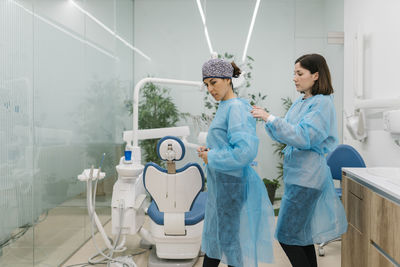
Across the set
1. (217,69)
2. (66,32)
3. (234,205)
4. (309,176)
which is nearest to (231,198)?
(234,205)

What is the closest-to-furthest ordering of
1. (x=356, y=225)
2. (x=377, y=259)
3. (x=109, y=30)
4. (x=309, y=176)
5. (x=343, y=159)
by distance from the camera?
(x=377, y=259), (x=309, y=176), (x=356, y=225), (x=343, y=159), (x=109, y=30)

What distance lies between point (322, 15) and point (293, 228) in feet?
8.19

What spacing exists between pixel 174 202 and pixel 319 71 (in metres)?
1.19

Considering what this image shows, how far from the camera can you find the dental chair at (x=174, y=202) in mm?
2174

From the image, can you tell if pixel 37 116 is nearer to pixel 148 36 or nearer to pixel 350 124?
pixel 148 36

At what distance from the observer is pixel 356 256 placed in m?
1.84

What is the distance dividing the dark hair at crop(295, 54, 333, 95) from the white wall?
856 mm

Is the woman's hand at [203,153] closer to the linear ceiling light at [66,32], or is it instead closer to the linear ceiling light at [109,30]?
the linear ceiling light at [66,32]

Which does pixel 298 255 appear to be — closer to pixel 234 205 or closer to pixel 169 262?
pixel 234 205

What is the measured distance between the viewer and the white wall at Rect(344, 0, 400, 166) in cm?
229

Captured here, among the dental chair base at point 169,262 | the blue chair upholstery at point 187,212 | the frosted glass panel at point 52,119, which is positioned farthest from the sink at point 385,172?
the frosted glass panel at point 52,119

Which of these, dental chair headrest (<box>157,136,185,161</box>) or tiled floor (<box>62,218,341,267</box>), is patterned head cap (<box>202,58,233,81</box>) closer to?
dental chair headrest (<box>157,136,185,161</box>)

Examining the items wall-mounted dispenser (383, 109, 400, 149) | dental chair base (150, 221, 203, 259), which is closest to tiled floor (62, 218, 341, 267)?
dental chair base (150, 221, 203, 259)

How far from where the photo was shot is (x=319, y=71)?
1.72 metres
